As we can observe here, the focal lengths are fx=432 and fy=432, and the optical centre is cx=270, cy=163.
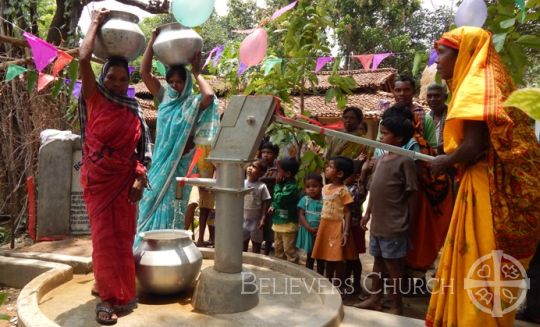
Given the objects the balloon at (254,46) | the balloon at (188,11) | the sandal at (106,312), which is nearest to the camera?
the sandal at (106,312)

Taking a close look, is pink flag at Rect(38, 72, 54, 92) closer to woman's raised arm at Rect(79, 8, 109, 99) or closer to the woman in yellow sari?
woman's raised arm at Rect(79, 8, 109, 99)

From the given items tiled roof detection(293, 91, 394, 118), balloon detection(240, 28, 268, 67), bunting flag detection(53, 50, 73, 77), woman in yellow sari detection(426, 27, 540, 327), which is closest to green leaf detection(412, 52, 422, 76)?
balloon detection(240, 28, 268, 67)

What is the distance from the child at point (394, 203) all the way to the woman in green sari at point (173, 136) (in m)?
1.29

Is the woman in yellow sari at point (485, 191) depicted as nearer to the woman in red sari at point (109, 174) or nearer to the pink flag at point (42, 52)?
the woman in red sari at point (109, 174)

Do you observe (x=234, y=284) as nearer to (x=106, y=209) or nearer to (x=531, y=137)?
(x=106, y=209)

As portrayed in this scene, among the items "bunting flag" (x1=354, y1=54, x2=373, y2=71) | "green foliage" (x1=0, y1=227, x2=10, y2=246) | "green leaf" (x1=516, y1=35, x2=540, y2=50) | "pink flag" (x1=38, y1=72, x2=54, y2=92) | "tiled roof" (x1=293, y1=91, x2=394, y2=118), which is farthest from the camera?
"tiled roof" (x1=293, y1=91, x2=394, y2=118)

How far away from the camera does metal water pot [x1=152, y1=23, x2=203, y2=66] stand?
3.01 metres

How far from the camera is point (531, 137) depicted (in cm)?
200

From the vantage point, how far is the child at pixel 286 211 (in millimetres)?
4195

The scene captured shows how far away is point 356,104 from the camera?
47.5 ft

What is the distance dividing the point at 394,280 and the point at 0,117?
17.0 ft

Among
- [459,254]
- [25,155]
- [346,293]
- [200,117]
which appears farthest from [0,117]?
[459,254]

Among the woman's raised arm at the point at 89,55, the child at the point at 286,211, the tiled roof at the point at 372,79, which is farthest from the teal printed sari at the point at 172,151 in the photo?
the tiled roof at the point at 372,79

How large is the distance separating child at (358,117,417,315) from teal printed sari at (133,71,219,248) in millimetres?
1293
